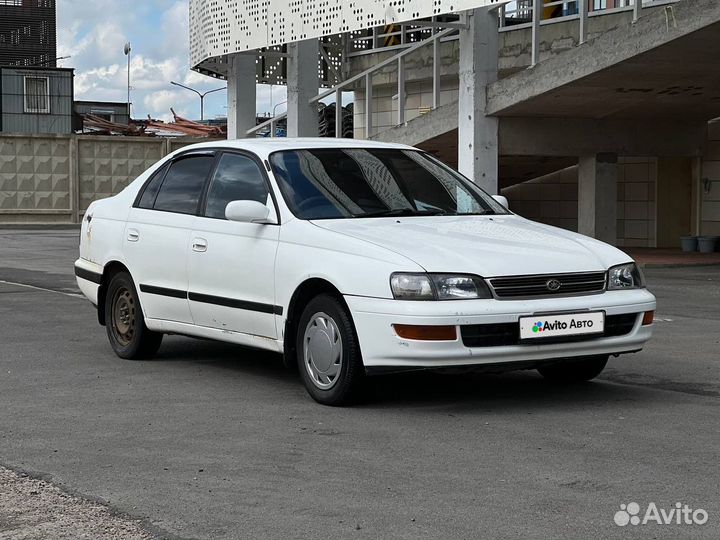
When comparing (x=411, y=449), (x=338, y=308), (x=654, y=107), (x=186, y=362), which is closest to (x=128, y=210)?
(x=186, y=362)

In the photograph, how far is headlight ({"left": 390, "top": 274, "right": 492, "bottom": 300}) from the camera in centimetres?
692

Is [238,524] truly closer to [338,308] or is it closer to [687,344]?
[338,308]

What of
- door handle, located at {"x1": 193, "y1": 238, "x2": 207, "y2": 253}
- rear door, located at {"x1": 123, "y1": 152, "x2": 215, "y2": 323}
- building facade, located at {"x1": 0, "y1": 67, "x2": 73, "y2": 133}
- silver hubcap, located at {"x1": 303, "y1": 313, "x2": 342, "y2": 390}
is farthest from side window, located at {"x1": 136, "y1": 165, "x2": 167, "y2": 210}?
building facade, located at {"x1": 0, "y1": 67, "x2": 73, "y2": 133}

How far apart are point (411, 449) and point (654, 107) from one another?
16064mm

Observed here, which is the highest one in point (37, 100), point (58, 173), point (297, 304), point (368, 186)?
point (37, 100)

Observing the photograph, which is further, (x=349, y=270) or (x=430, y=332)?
(x=349, y=270)

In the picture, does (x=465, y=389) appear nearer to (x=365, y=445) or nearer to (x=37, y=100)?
(x=365, y=445)

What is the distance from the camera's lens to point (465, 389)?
7996mm

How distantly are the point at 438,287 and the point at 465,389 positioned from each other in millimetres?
1265

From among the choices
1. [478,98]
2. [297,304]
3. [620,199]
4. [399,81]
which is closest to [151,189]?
[297,304]

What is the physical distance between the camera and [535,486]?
212 inches

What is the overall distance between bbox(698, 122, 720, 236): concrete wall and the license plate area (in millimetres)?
17399

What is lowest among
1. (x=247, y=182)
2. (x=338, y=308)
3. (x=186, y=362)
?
(x=186, y=362)

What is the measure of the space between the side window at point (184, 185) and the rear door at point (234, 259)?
0.15m
